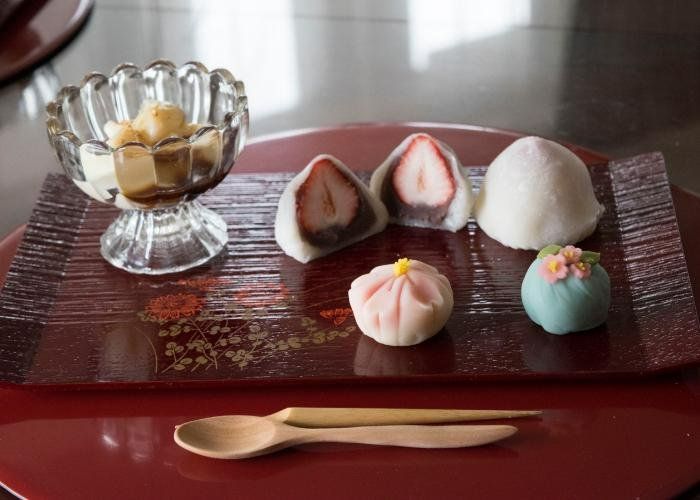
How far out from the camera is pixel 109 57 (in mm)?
1902

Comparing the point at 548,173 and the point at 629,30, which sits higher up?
the point at 548,173

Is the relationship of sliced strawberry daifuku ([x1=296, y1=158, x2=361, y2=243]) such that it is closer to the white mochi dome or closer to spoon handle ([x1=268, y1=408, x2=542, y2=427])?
the white mochi dome

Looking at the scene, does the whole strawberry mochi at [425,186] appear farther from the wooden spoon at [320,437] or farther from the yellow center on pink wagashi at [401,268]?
the wooden spoon at [320,437]

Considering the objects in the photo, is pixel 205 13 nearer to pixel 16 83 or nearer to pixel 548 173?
pixel 16 83

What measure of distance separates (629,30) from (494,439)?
47.9 inches

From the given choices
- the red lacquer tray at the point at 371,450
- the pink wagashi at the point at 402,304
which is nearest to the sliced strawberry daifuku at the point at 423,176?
the pink wagashi at the point at 402,304

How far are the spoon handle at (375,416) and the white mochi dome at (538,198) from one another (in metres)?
0.27

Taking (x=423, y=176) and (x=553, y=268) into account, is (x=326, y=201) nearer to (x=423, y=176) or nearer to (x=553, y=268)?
(x=423, y=176)

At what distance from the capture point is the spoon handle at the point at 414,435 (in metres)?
0.94

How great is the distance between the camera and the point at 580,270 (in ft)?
3.44

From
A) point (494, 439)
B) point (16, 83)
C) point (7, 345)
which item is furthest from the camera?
point (16, 83)

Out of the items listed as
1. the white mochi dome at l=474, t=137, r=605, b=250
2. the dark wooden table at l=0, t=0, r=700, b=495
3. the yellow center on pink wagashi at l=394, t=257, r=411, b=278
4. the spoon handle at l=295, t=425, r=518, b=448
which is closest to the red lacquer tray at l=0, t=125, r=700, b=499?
the spoon handle at l=295, t=425, r=518, b=448

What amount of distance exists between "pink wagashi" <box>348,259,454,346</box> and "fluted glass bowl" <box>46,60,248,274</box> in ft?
0.74

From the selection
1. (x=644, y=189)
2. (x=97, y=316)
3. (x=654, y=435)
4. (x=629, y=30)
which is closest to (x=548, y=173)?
(x=644, y=189)
